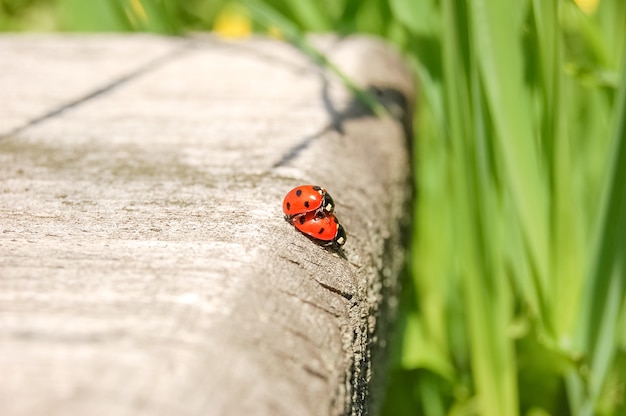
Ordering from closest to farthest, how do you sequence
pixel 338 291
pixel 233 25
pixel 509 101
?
pixel 338 291 < pixel 509 101 < pixel 233 25

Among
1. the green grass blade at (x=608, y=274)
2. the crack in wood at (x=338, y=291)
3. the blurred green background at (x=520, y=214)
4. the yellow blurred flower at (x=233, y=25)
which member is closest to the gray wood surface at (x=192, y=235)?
the crack in wood at (x=338, y=291)

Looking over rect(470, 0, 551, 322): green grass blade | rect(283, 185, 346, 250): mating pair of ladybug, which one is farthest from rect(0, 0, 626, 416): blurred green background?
rect(283, 185, 346, 250): mating pair of ladybug

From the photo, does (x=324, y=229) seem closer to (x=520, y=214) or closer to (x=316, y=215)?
(x=316, y=215)

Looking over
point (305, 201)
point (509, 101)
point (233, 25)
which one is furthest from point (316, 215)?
point (233, 25)

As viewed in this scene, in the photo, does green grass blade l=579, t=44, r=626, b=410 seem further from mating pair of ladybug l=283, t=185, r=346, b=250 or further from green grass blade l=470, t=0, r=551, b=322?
mating pair of ladybug l=283, t=185, r=346, b=250

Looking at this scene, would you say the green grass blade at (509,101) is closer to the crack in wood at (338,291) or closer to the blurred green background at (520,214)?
the blurred green background at (520,214)

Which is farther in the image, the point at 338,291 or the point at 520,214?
the point at 520,214

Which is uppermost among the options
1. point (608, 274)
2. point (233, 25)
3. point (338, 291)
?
point (233, 25)
